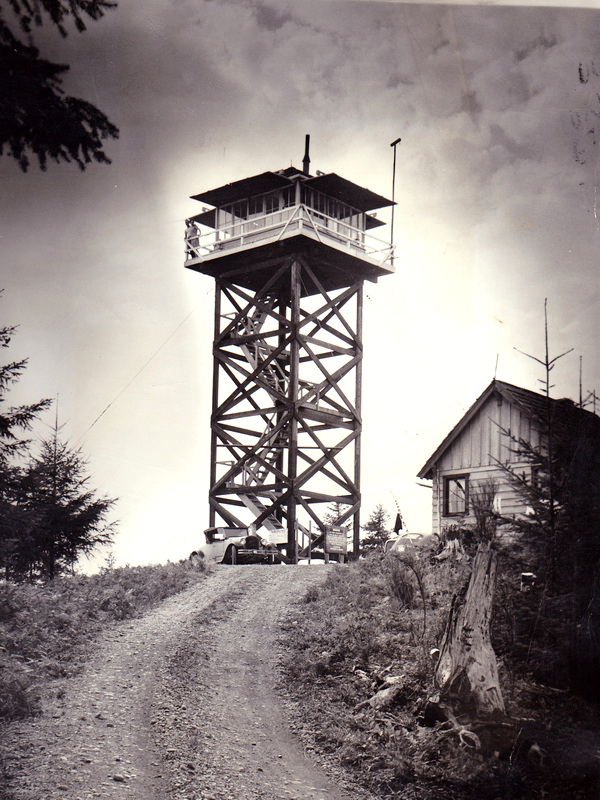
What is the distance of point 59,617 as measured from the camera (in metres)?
12.3

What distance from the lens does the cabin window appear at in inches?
671

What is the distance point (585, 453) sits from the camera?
8773mm

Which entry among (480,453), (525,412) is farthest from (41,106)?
(480,453)

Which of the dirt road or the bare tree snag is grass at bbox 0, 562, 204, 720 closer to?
the dirt road

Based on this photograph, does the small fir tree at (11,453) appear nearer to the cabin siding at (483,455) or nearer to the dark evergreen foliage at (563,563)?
the dark evergreen foliage at (563,563)

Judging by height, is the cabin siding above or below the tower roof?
below

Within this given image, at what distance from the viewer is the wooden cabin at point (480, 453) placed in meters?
15.0

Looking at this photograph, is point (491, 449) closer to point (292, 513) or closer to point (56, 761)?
point (292, 513)

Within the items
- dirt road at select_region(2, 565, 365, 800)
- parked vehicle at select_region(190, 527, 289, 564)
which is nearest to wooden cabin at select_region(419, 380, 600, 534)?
parked vehicle at select_region(190, 527, 289, 564)

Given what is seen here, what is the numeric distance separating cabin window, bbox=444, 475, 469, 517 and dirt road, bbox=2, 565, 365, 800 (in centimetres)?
599

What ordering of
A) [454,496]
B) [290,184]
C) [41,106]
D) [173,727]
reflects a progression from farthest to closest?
[290,184] < [454,496] < [173,727] < [41,106]

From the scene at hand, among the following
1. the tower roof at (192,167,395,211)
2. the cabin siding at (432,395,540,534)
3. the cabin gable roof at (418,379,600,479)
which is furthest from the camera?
the tower roof at (192,167,395,211)

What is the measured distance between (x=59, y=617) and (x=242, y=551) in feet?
25.7

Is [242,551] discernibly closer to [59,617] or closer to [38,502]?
[59,617]
